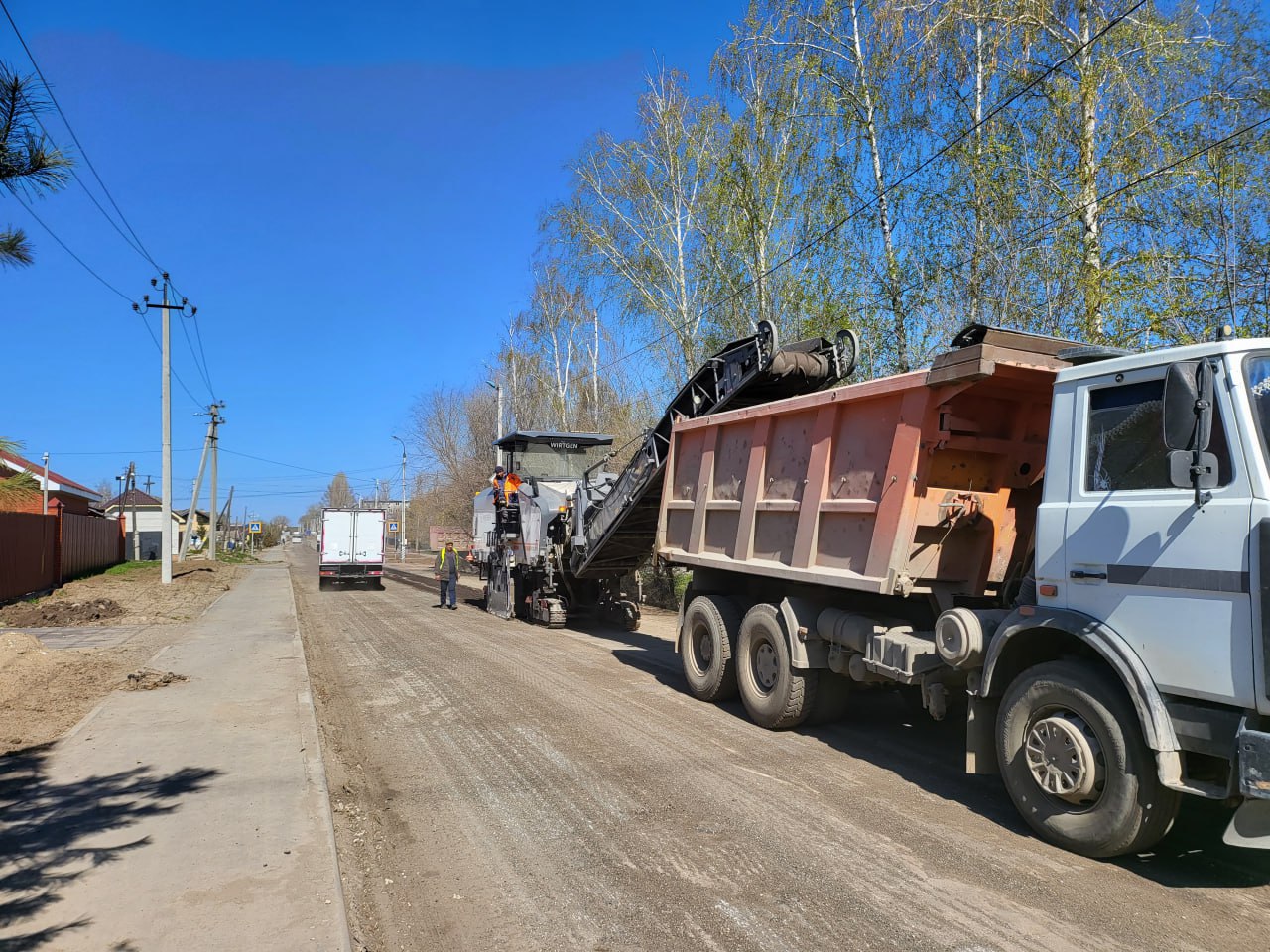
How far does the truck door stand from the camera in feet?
12.5

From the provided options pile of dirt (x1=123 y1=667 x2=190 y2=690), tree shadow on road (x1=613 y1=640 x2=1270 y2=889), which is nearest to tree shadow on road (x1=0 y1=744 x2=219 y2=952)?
pile of dirt (x1=123 y1=667 x2=190 y2=690)

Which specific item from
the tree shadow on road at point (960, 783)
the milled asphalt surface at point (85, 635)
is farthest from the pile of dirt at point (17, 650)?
the tree shadow on road at point (960, 783)

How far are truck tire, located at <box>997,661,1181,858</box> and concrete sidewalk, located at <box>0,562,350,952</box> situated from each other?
3.75m

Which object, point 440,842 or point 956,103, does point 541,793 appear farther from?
point 956,103

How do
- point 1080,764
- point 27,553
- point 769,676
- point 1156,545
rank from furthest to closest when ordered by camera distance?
point 27,553 < point 769,676 < point 1080,764 < point 1156,545

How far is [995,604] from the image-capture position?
609cm

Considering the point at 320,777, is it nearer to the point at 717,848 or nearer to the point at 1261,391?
the point at 717,848

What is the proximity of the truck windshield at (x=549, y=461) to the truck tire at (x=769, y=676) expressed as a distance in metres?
9.49

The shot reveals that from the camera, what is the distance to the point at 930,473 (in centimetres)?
593

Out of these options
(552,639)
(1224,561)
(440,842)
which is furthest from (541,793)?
(552,639)

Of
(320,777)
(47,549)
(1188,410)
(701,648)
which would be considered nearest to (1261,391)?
(1188,410)

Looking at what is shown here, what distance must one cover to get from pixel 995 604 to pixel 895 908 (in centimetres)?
289

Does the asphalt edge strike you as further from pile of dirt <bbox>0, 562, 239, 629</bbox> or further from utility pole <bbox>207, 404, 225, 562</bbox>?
utility pole <bbox>207, 404, 225, 562</bbox>

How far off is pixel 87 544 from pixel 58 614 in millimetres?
15462
